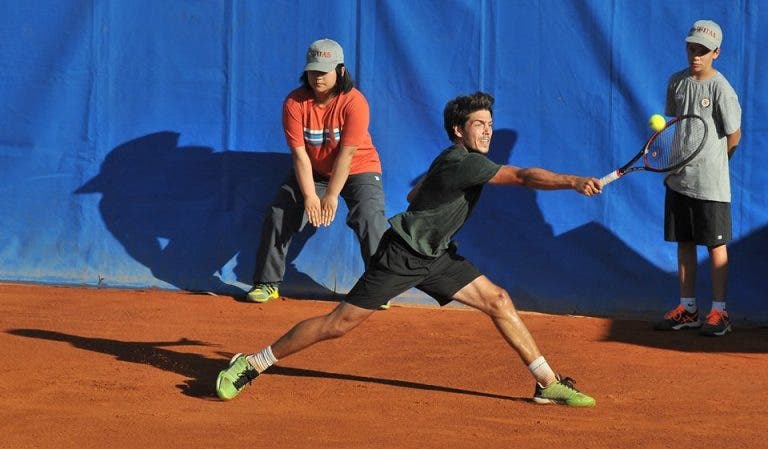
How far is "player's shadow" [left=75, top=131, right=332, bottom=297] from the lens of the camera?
29.9 feet

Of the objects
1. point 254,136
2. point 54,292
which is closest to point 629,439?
point 254,136

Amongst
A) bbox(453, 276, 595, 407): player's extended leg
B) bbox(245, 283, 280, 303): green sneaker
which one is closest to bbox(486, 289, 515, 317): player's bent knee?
bbox(453, 276, 595, 407): player's extended leg

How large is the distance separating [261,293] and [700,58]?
3.38 metres

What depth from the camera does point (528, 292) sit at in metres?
8.80

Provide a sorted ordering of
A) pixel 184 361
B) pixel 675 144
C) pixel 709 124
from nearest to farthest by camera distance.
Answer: pixel 184 361 < pixel 675 144 < pixel 709 124

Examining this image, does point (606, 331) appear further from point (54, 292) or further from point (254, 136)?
point (54, 292)

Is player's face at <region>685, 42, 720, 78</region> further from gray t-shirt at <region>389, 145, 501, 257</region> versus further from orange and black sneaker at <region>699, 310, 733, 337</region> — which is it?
gray t-shirt at <region>389, 145, 501, 257</region>

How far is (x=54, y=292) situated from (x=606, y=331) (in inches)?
156

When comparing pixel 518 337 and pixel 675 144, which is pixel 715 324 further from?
pixel 518 337

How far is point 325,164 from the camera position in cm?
848

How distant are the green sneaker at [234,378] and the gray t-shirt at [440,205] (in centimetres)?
101

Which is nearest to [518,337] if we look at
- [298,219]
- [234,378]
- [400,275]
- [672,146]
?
[400,275]

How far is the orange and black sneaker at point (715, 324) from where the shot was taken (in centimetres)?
795

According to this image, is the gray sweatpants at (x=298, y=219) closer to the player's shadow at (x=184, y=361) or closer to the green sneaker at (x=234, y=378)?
the player's shadow at (x=184, y=361)
